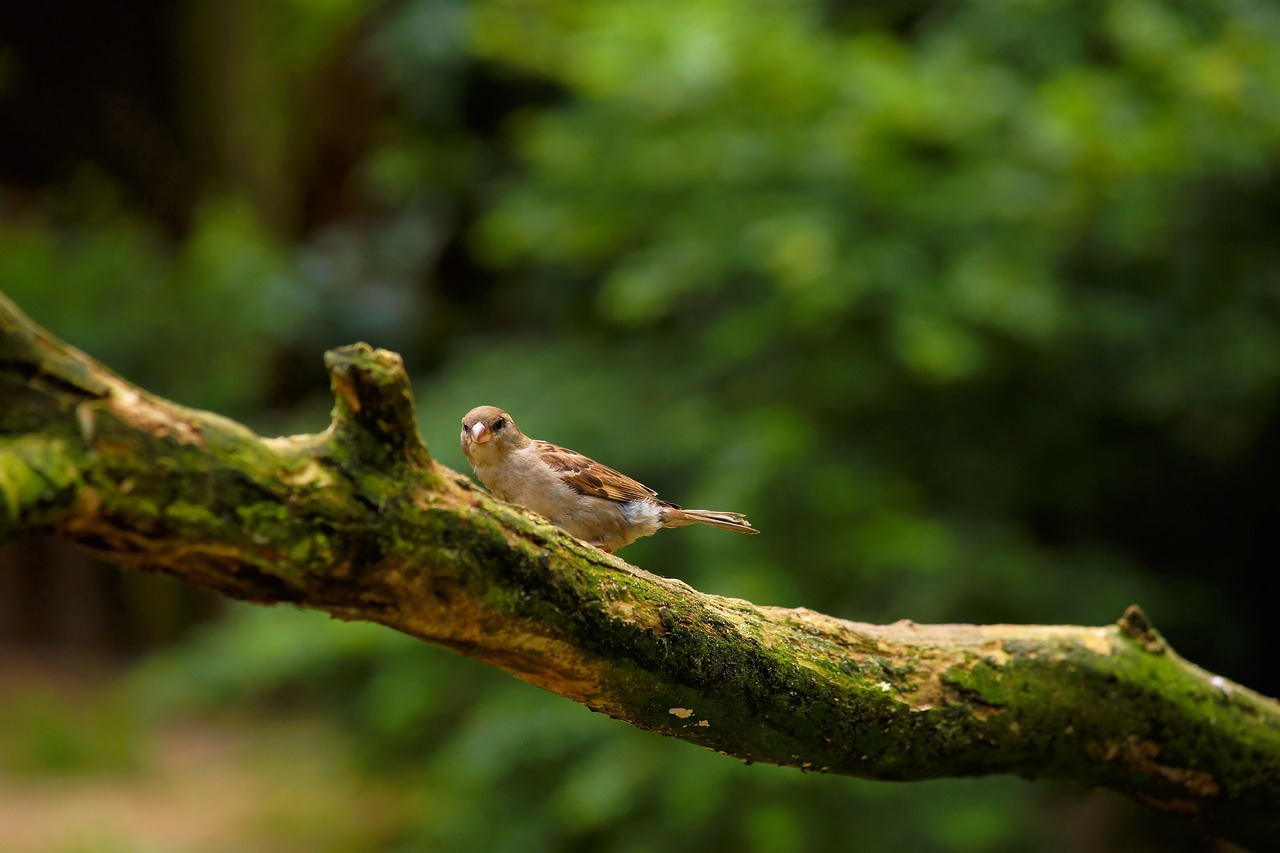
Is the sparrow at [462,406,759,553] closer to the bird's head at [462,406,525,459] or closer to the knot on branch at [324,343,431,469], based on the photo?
the bird's head at [462,406,525,459]

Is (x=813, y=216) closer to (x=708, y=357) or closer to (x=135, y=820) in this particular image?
(x=708, y=357)

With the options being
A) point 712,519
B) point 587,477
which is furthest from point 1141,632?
point 587,477

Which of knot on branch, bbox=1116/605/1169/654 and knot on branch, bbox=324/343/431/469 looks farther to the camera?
knot on branch, bbox=1116/605/1169/654

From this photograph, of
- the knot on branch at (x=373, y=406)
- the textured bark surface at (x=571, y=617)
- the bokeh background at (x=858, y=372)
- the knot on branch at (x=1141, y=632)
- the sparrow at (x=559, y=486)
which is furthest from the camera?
the bokeh background at (x=858, y=372)

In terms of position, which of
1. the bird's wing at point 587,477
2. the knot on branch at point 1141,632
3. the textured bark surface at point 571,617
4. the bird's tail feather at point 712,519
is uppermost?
the bird's wing at point 587,477

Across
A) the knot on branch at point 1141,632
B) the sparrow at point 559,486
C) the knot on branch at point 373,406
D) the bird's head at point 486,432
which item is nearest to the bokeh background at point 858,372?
the sparrow at point 559,486

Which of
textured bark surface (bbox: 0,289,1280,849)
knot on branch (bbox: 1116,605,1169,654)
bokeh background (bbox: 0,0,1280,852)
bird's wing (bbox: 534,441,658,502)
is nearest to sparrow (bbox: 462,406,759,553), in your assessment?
bird's wing (bbox: 534,441,658,502)

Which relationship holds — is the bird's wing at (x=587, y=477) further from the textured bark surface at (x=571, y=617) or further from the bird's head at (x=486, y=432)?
the textured bark surface at (x=571, y=617)
